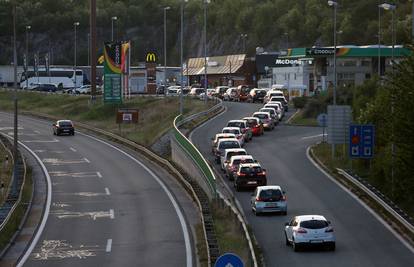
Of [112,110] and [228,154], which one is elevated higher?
[112,110]

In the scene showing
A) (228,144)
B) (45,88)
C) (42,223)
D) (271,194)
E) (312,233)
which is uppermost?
(45,88)

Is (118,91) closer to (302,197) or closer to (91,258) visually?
(302,197)

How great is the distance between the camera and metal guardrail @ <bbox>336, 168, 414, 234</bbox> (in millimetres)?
30775

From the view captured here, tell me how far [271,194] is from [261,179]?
5.97 meters

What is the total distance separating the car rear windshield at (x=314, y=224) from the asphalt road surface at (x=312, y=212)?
2.86ft

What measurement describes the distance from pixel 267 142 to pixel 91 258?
32.3 metres

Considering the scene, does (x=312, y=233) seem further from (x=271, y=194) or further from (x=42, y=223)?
(x=42, y=223)

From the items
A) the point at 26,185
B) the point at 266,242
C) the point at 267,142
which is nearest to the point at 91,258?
the point at 266,242

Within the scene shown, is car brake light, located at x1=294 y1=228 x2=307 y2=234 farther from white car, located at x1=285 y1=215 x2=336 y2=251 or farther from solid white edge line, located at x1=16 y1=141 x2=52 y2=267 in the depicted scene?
solid white edge line, located at x1=16 y1=141 x2=52 y2=267

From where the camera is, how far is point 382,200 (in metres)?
34.5

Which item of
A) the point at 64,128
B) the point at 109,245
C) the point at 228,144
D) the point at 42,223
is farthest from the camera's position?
the point at 64,128

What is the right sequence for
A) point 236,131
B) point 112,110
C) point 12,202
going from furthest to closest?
point 112,110
point 236,131
point 12,202

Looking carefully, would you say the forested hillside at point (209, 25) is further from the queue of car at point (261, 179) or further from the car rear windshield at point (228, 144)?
the car rear windshield at point (228, 144)

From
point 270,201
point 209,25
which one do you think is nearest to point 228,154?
point 270,201
